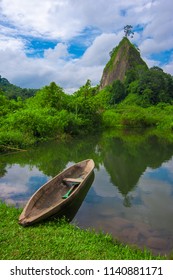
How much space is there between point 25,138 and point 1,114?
4.18 metres

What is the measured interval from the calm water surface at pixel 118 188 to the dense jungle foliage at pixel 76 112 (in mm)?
2775

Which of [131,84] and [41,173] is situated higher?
[131,84]

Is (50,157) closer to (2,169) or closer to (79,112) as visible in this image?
(2,169)

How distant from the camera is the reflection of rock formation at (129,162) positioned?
32.1 ft

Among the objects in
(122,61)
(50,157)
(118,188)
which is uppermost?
(122,61)

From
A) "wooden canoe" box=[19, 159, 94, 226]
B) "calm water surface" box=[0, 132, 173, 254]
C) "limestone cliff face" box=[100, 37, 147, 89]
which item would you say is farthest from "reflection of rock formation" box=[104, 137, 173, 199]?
"limestone cliff face" box=[100, 37, 147, 89]

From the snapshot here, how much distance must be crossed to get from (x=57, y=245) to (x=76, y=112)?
2209 centimetres

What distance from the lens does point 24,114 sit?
18672 millimetres

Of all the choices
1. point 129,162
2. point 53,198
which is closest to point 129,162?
point 129,162

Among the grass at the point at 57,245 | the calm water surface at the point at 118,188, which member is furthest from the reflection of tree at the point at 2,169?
the grass at the point at 57,245

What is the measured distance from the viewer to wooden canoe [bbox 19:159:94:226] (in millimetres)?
5531

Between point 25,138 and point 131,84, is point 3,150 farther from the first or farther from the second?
point 131,84

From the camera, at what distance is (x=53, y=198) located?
7.07 metres

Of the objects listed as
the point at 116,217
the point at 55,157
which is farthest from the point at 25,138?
the point at 116,217
